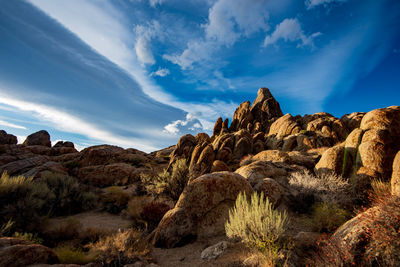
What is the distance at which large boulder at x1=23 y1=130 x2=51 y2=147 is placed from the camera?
50.6 m

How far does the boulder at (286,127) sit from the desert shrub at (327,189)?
28384 millimetres

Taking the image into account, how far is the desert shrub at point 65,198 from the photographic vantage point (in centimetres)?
1020

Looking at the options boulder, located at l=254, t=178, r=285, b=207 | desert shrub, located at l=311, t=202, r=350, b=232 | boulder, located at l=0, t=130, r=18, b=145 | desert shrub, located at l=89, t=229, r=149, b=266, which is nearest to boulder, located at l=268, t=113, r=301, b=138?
boulder, located at l=254, t=178, r=285, b=207

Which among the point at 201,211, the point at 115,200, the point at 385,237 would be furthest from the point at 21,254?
the point at 115,200

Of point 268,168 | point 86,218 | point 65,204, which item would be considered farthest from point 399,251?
point 65,204

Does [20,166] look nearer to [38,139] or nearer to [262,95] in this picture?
[38,139]

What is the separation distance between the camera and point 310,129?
31.5 meters

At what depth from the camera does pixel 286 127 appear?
124 ft

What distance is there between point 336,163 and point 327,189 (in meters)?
2.41

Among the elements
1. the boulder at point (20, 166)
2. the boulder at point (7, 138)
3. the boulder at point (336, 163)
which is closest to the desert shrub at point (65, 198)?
the boulder at point (20, 166)

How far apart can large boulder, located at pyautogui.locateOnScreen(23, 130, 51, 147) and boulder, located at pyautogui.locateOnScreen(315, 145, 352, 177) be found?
67.2 metres

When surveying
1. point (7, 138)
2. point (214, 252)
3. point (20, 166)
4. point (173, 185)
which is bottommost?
point (214, 252)

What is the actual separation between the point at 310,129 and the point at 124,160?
3256cm

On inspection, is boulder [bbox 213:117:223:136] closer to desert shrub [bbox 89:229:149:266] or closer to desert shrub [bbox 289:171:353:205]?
desert shrub [bbox 289:171:353:205]
